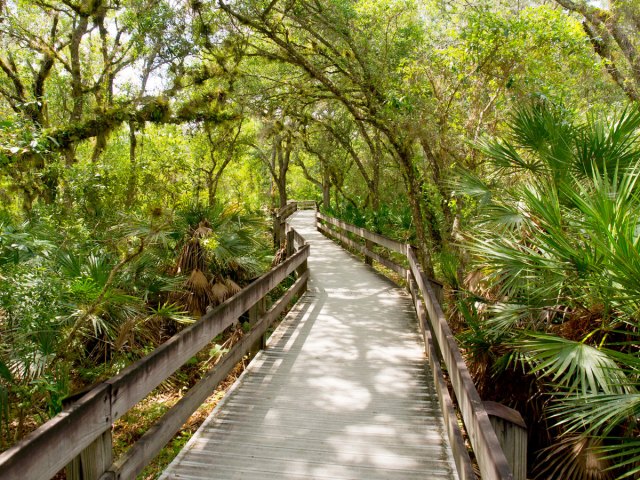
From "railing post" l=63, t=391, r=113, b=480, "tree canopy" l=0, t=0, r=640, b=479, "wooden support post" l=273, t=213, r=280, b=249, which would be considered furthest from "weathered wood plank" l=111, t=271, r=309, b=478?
"wooden support post" l=273, t=213, r=280, b=249

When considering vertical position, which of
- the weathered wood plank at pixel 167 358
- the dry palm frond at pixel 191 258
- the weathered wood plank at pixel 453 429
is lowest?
the weathered wood plank at pixel 453 429

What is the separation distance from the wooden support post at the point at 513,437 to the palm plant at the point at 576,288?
14.7 inches

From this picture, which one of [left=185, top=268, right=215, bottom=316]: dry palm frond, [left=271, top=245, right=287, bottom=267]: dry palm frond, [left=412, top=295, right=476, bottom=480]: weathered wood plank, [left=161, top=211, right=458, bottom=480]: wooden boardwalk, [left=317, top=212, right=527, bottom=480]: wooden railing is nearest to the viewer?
[left=317, top=212, right=527, bottom=480]: wooden railing

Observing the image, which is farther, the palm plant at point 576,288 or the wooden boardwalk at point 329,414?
the wooden boardwalk at point 329,414

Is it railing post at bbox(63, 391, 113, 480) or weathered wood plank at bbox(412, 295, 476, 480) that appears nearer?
railing post at bbox(63, 391, 113, 480)

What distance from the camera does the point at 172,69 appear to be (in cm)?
1195

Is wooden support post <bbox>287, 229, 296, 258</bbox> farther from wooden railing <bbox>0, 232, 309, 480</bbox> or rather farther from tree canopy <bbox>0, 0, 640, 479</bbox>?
wooden railing <bbox>0, 232, 309, 480</bbox>

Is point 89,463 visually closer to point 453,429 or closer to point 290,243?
point 453,429

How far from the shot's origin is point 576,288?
→ 13.9 ft

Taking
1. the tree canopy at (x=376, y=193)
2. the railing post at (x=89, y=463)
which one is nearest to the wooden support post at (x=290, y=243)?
the tree canopy at (x=376, y=193)

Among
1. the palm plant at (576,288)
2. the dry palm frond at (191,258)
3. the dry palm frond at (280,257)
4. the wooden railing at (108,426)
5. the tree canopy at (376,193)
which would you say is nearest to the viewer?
the wooden railing at (108,426)

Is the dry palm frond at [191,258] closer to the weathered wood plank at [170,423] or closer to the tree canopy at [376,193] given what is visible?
the tree canopy at [376,193]

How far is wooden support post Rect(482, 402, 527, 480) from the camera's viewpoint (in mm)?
2676

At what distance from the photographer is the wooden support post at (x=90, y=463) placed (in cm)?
240
